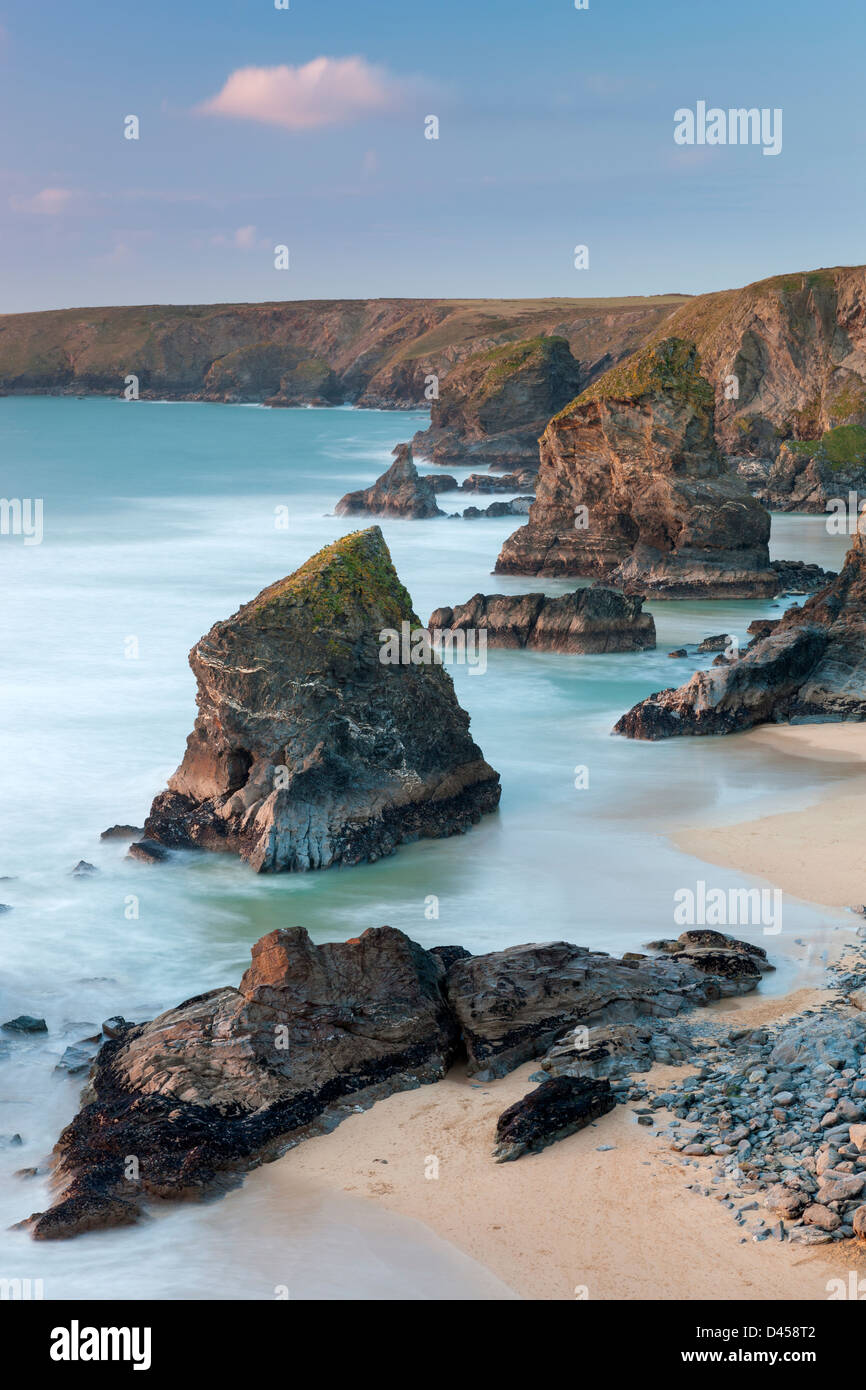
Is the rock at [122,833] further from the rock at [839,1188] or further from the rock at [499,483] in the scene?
the rock at [499,483]

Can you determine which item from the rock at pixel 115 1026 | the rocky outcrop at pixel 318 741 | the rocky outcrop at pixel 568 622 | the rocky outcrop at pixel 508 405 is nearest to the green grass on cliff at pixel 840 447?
the rocky outcrop at pixel 508 405

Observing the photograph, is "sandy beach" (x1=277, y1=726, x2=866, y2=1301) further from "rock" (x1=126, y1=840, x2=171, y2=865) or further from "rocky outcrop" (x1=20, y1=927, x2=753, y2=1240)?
"rock" (x1=126, y1=840, x2=171, y2=865)

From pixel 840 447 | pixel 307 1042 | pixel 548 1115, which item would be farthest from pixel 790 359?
pixel 548 1115

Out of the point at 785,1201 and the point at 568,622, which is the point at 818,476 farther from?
the point at 785,1201

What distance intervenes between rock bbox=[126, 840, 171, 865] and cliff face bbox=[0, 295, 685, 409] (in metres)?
122

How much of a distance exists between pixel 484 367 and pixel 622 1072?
73.6 m

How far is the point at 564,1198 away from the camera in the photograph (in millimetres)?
9047

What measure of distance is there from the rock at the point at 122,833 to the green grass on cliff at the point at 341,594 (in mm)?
3033

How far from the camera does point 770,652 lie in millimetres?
22984

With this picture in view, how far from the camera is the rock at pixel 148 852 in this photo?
17.0 meters

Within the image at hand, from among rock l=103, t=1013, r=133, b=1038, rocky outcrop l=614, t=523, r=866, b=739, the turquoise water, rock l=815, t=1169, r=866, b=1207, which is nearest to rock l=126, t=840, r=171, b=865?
the turquoise water

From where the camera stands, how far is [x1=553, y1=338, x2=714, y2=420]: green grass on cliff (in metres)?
37.3

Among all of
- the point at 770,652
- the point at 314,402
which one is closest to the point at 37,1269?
the point at 770,652
